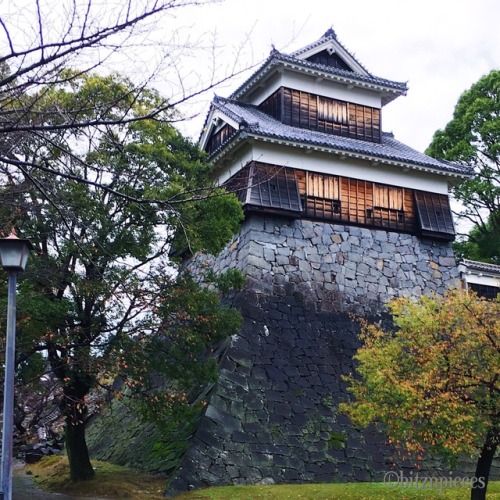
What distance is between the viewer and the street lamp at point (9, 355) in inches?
271

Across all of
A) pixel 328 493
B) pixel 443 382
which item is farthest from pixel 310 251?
pixel 443 382

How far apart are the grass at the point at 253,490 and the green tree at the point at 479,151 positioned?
1675 centimetres

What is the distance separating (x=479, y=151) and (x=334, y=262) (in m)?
14.3

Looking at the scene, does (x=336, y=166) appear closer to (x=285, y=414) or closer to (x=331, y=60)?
(x=331, y=60)

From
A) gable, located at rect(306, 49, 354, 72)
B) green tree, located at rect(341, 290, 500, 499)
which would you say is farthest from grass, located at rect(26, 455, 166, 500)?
gable, located at rect(306, 49, 354, 72)

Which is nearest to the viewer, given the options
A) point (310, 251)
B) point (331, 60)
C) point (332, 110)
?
point (310, 251)

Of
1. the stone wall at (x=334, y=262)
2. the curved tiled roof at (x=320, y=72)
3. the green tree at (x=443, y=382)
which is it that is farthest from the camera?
the curved tiled roof at (x=320, y=72)

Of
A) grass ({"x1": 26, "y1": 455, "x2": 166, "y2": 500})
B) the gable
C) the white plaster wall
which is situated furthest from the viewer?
the gable

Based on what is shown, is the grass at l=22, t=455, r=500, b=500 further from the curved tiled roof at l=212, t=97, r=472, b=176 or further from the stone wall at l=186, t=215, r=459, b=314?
the curved tiled roof at l=212, t=97, r=472, b=176

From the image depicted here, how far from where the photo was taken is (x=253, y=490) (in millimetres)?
13188

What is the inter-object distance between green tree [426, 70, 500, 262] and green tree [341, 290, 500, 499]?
699 inches

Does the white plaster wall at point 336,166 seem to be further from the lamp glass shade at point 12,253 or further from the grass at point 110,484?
the lamp glass shade at point 12,253

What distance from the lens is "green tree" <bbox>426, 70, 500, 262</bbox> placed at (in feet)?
95.2

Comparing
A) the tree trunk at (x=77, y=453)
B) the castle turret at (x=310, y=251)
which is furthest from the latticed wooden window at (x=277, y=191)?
the tree trunk at (x=77, y=453)
